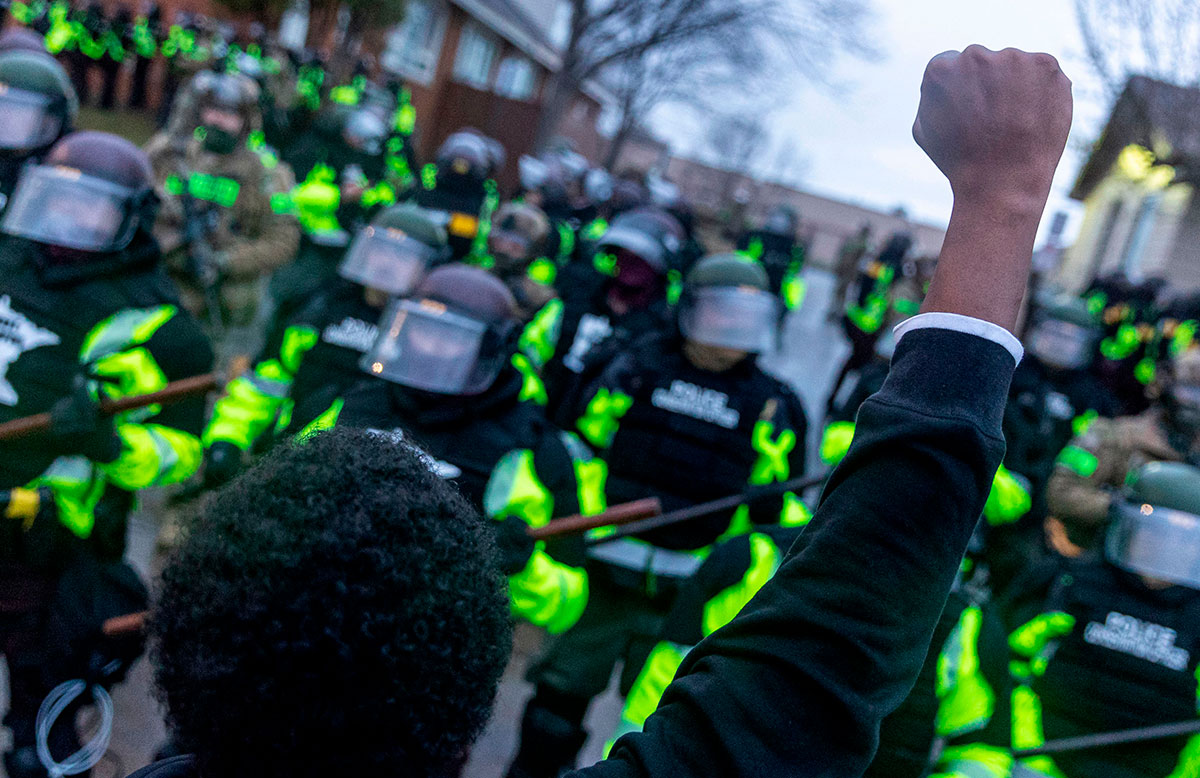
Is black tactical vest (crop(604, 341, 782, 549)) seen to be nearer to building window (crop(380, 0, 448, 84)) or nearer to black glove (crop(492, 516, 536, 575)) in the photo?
black glove (crop(492, 516, 536, 575))

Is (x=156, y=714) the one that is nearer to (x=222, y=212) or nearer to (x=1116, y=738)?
(x=1116, y=738)

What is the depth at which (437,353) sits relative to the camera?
325 centimetres

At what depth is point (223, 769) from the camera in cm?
90

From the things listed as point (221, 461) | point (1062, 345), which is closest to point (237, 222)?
point (221, 461)

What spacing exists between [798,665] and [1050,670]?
2.82 m

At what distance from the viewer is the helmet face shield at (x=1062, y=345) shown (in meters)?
6.81

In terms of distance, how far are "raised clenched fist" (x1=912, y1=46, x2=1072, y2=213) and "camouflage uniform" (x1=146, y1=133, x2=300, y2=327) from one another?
6.15m

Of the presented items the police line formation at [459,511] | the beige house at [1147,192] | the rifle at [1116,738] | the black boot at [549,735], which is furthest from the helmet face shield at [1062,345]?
the beige house at [1147,192]

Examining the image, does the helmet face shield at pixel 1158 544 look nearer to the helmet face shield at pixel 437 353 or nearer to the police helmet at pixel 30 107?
the helmet face shield at pixel 437 353

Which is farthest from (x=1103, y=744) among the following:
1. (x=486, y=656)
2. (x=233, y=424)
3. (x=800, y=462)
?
(x=233, y=424)

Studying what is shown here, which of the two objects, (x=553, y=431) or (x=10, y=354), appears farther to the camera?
(x=553, y=431)

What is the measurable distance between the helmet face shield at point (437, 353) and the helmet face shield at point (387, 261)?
42.4 inches

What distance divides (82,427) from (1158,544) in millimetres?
→ 3422

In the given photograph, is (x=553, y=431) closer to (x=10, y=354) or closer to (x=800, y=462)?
(x=800, y=462)
